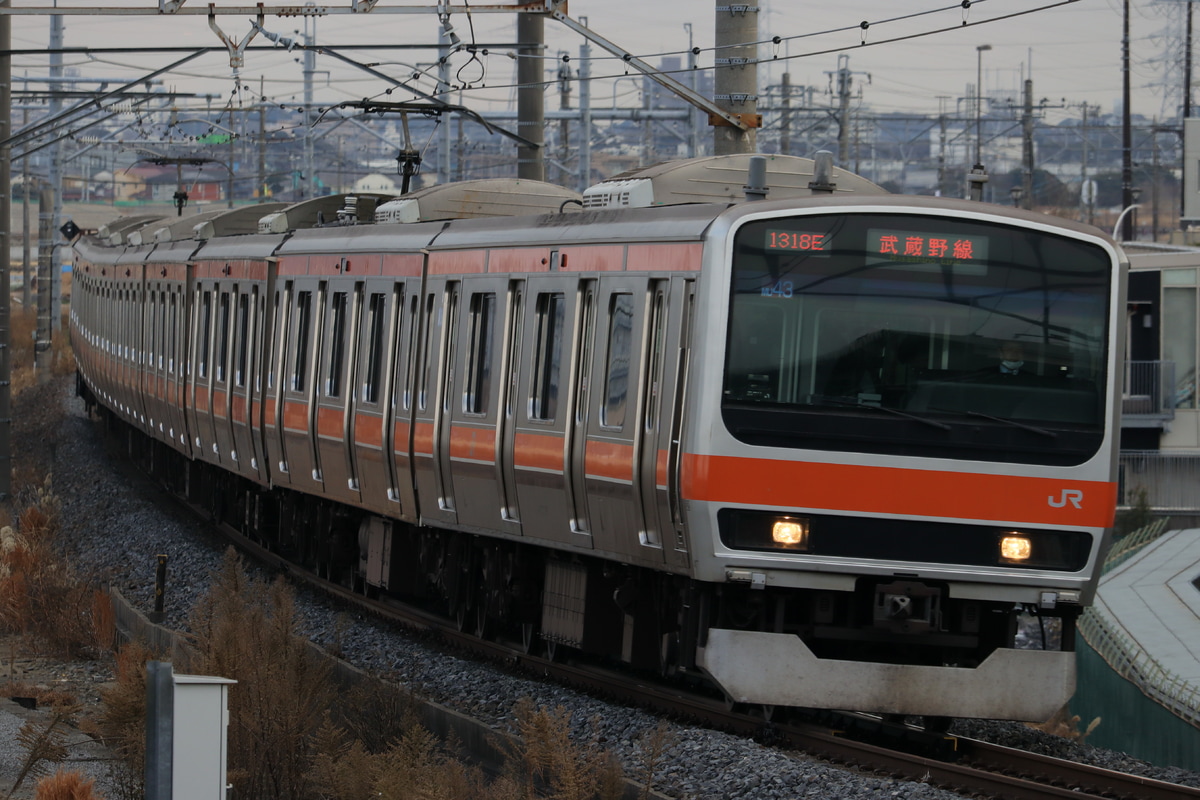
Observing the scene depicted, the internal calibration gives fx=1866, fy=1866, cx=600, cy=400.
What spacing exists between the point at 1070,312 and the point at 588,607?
352cm

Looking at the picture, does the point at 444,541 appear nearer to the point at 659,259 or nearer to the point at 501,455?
the point at 501,455

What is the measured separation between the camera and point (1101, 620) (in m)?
20.3

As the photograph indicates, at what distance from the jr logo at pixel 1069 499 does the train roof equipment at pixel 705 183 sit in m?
2.10

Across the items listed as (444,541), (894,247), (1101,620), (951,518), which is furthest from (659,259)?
(1101,620)

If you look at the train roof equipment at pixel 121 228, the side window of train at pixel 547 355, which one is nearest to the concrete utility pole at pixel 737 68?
the side window of train at pixel 547 355

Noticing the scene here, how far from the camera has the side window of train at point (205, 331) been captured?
18891 millimetres

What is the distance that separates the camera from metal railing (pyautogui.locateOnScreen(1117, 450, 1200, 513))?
34125mm

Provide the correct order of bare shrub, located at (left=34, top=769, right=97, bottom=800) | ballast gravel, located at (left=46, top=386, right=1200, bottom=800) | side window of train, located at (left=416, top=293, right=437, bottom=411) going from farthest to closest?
1. side window of train, located at (left=416, top=293, right=437, bottom=411)
2. ballast gravel, located at (left=46, top=386, right=1200, bottom=800)
3. bare shrub, located at (left=34, top=769, right=97, bottom=800)

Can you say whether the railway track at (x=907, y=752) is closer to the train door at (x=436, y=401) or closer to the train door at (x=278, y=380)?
the train door at (x=436, y=401)

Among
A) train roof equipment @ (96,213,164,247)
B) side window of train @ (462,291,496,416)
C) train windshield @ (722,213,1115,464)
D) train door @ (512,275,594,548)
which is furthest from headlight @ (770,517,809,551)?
train roof equipment @ (96,213,164,247)

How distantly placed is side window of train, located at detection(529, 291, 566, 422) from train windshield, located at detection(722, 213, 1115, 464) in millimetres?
1969

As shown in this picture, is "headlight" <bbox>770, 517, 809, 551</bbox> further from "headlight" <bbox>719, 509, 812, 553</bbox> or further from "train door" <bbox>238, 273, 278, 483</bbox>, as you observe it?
"train door" <bbox>238, 273, 278, 483</bbox>

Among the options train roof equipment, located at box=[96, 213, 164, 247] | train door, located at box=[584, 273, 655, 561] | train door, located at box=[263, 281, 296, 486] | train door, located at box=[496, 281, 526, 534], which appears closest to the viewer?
train door, located at box=[584, 273, 655, 561]

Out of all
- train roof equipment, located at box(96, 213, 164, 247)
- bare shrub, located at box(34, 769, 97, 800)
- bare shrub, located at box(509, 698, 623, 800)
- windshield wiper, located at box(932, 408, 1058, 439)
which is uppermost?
train roof equipment, located at box(96, 213, 164, 247)
